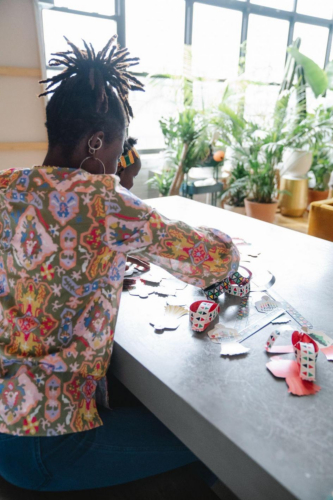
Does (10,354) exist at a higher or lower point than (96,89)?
lower

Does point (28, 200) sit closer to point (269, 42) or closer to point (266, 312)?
point (266, 312)

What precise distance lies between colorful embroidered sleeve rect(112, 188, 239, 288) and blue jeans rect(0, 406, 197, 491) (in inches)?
15.5

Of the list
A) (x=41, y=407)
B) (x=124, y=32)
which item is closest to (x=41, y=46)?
(x=124, y=32)

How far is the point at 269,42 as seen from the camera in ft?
19.3

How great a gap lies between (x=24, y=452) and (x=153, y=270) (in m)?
0.70

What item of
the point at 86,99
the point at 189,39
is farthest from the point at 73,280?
the point at 189,39

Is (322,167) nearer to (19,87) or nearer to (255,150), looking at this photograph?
(255,150)

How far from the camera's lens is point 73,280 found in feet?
2.97

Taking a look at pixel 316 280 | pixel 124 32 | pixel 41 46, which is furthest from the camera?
pixel 124 32

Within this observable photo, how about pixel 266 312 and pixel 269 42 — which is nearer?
pixel 266 312

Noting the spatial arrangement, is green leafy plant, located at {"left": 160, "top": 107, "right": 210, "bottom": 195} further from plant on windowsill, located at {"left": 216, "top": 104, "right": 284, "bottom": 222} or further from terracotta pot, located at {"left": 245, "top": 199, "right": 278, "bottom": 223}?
terracotta pot, located at {"left": 245, "top": 199, "right": 278, "bottom": 223}

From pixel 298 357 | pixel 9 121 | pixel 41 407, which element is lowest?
pixel 41 407

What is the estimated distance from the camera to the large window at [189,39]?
4.34m

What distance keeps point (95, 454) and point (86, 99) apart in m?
0.83
